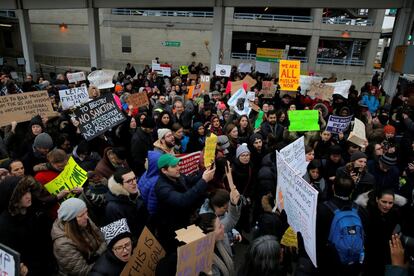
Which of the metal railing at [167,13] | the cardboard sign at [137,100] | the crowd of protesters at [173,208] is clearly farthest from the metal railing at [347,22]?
the crowd of protesters at [173,208]

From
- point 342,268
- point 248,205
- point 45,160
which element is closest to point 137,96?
point 45,160

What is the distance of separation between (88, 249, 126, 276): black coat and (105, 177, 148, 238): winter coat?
70 cm

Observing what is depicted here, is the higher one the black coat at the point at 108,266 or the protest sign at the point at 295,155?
the protest sign at the point at 295,155

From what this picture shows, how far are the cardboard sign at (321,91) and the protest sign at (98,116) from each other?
243 inches

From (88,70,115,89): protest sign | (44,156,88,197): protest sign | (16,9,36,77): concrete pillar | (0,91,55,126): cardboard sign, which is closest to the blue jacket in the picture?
(44,156,88,197): protest sign

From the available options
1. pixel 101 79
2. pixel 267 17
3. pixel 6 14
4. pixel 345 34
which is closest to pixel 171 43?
pixel 267 17

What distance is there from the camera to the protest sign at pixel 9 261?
190cm

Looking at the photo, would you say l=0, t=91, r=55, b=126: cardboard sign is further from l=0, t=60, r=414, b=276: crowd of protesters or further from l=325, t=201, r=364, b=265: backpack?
l=325, t=201, r=364, b=265: backpack

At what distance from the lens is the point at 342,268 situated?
10.0 feet

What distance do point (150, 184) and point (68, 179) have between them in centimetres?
93

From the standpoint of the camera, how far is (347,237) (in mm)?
2977

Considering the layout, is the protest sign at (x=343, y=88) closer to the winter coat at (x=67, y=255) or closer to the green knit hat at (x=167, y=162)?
the green knit hat at (x=167, y=162)

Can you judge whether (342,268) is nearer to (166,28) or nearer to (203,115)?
(203,115)

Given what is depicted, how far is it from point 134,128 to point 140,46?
76.0ft
